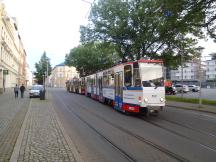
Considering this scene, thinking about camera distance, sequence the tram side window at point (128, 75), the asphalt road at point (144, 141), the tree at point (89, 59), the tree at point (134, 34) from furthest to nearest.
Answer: the tree at point (89, 59) → the tree at point (134, 34) → the tram side window at point (128, 75) → the asphalt road at point (144, 141)

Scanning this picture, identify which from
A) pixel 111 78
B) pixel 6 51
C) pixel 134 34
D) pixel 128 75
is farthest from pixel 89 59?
pixel 128 75

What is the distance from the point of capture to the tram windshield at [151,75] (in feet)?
56.4

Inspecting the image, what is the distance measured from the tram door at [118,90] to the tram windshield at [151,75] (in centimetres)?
268

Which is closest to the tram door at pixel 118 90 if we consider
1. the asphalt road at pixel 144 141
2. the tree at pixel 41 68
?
the asphalt road at pixel 144 141

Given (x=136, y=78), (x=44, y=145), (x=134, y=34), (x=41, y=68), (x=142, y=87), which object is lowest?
(x=44, y=145)

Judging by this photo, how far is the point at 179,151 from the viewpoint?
8898mm

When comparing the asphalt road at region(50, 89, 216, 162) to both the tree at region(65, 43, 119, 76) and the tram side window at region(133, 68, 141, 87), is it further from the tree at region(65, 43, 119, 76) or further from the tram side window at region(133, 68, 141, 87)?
the tree at region(65, 43, 119, 76)

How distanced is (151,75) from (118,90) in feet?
12.3

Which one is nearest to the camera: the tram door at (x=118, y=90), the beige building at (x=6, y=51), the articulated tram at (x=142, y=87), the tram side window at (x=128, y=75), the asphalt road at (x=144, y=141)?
the asphalt road at (x=144, y=141)

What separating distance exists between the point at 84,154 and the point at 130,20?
97.9 feet

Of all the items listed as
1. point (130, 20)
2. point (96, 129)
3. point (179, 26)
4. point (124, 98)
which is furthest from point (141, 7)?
point (96, 129)

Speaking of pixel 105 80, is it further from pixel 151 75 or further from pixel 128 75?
pixel 151 75

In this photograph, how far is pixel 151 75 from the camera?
17.4 m

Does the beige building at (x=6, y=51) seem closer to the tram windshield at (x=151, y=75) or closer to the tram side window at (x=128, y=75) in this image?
the tram side window at (x=128, y=75)
